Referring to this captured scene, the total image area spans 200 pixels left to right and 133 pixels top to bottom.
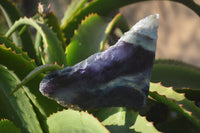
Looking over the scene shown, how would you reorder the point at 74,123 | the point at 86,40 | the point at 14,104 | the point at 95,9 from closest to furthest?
the point at 74,123 < the point at 14,104 < the point at 86,40 < the point at 95,9

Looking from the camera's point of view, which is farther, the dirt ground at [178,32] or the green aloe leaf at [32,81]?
the dirt ground at [178,32]

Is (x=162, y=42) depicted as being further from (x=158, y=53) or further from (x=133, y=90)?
(x=133, y=90)

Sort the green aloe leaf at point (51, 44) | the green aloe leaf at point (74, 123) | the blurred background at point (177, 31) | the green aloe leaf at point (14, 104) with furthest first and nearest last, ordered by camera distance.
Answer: the blurred background at point (177, 31)
the green aloe leaf at point (51, 44)
the green aloe leaf at point (14, 104)
the green aloe leaf at point (74, 123)

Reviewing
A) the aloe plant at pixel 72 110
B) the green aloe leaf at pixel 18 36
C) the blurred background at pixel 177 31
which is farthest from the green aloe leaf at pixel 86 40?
the blurred background at pixel 177 31

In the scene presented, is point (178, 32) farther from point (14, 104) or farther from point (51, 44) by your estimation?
point (14, 104)

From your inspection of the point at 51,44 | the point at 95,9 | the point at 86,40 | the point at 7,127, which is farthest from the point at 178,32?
the point at 7,127

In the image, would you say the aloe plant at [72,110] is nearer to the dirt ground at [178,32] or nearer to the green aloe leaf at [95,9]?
the green aloe leaf at [95,9]

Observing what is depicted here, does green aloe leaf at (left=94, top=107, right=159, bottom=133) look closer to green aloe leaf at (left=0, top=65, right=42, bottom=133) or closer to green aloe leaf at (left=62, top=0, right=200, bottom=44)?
green aloe leaf at (left=0, top=65, right=42, bottom=133)
